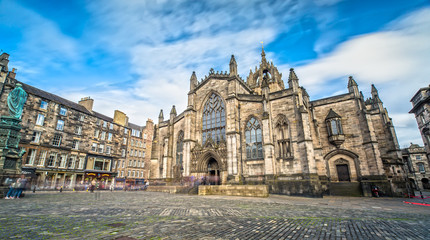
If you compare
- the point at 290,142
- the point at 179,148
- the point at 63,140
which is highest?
the point at 63,140

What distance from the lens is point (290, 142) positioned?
20.3m

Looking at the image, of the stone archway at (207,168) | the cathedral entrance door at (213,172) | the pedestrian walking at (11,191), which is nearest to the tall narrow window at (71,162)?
the pedestrian walking at (11,191)

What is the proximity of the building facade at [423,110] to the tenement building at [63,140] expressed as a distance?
4640cm

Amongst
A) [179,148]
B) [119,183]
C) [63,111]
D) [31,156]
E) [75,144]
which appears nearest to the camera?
[31,156]

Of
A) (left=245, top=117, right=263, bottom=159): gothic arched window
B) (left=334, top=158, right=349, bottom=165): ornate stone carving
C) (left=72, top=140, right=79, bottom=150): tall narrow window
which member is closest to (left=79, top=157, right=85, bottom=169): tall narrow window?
A: (left=72, top=140, right=79, bottom=150): tall narrow window

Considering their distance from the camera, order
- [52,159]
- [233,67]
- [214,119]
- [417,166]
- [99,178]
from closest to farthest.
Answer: [233,67]
[214,119]
[52,159]
[99,178]
[417,166]

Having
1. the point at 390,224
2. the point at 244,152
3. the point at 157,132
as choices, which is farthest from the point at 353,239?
the point at 157,132

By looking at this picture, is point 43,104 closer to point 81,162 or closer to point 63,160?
point 63,160

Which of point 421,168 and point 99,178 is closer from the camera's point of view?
point 99,178

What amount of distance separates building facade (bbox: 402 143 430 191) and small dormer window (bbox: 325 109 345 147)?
34.2m

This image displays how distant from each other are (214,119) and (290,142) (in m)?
10.1

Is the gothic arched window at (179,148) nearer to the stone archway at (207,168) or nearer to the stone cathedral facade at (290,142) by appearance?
the stone cathedral facade at (290,142)

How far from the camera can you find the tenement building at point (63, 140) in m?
23.7

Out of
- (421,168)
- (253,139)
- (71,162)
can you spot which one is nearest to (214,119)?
(253,139)
